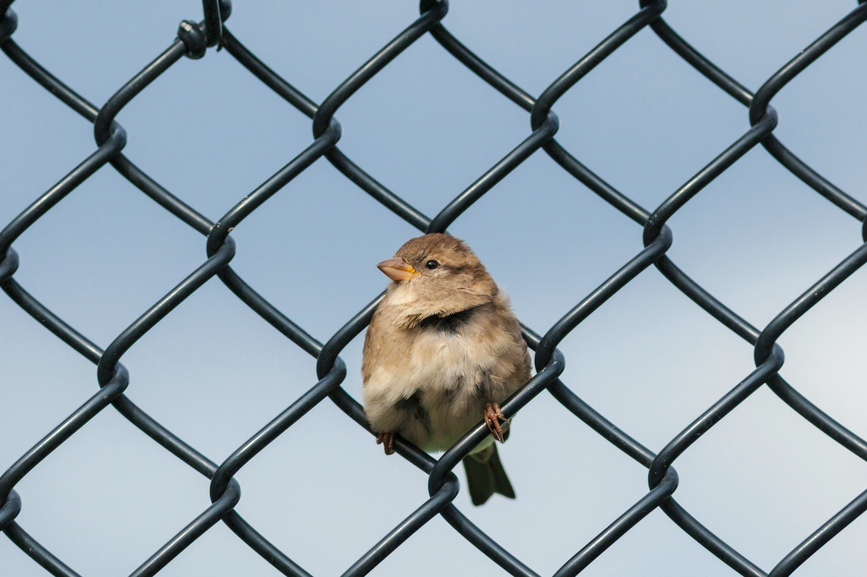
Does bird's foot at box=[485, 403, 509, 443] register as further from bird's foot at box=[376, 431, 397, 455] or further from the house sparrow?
bird's foot at box=[376, 431, 397, 455]

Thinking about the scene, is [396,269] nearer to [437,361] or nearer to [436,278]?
[436,278]

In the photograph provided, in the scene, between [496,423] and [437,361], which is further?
[437,361]

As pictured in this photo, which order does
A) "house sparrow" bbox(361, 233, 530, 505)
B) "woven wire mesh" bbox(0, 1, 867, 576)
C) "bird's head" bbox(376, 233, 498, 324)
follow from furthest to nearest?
1. "bird's head" bbox(376, 233, 498, 324)
2. "house sparrow" bbox(361, 233, 530, 505)
3. "woven wire mesh" bbox(0, 1, 867, 576)

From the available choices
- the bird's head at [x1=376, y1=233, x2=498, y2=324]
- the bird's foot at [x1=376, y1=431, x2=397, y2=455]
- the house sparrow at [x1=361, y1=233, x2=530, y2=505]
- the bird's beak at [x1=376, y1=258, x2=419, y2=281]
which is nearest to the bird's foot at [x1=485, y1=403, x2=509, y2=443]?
the house sparrow at [x1=361, y1=233, x2=530, y2=505]

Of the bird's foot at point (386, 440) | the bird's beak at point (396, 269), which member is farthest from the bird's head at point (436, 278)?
the bird's foot at point (386, 440)

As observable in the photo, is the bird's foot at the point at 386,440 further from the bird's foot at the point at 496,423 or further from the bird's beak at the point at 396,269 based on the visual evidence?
the bird's beak at the point at 396,269

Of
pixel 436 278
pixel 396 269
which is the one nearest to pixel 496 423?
pixel 436 278

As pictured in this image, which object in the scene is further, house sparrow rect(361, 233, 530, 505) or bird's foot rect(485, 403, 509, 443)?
house sparrow rect(361, 233, 530, 505)
